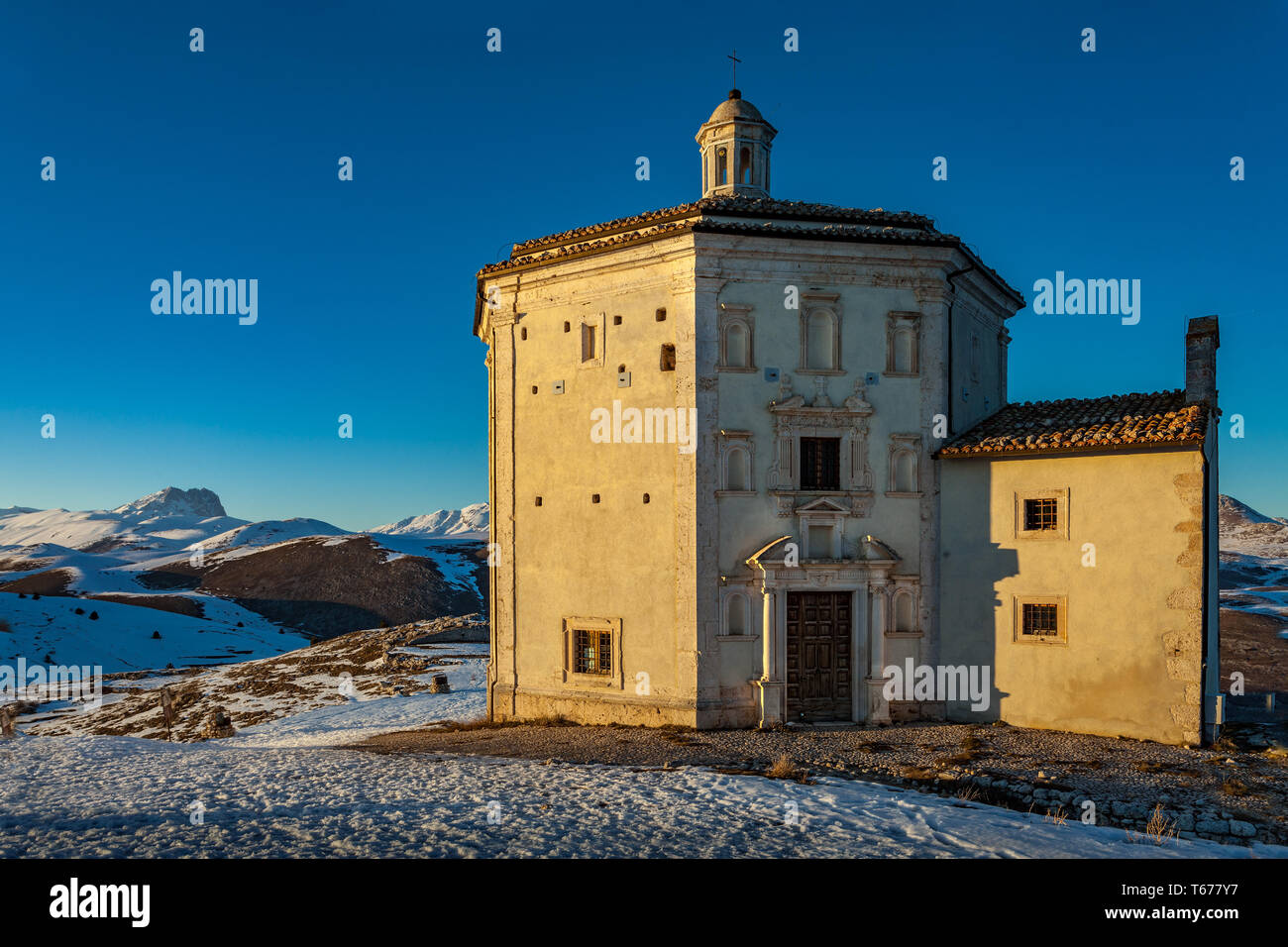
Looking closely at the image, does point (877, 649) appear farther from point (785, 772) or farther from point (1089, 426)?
point (1089, 426)

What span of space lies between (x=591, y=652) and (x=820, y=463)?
307 inches

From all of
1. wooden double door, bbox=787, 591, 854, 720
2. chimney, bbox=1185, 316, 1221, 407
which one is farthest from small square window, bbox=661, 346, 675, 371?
chimney, bbox=1185, 316, 1221, 407

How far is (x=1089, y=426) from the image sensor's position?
18688 millimetres

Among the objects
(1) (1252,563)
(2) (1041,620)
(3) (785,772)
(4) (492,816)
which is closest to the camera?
(4) (492,816)

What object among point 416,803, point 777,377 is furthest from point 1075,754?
point 416,803

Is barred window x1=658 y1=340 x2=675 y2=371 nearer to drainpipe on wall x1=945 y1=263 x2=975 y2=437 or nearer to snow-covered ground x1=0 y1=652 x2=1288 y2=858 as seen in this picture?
drainpipe on wall x1=945 y1=263 x2=975 y2=437

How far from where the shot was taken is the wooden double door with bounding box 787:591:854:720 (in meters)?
18.9

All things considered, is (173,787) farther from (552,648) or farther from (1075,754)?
(1075,754)

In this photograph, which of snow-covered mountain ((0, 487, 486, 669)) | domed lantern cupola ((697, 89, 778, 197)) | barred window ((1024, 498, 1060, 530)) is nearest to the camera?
barred window ((1024, 498, 1060, 530))

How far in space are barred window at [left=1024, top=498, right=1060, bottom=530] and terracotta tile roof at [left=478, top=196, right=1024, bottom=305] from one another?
6922 millimetres

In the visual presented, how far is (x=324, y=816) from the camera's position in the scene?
10.5 m

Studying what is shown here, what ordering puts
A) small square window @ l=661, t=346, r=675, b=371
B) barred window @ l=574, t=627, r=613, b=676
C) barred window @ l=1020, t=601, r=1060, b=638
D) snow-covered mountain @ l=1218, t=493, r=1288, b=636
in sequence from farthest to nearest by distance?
snow-covered mountain @ l=1218, t=493, r=1288, b=636, barred window @ l=574, t=627, r=613, b=676, small square window @ l=661, t=346, r=675, b=371, barred window @ l=1020, t=601, r=1060, b=638

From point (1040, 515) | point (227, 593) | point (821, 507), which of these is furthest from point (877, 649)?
point (227, 593)
